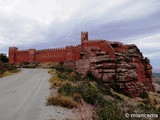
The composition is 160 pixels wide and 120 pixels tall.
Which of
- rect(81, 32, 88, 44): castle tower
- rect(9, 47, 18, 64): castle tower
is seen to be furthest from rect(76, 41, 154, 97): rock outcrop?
rect(9, 47, 18, 64): castle tower

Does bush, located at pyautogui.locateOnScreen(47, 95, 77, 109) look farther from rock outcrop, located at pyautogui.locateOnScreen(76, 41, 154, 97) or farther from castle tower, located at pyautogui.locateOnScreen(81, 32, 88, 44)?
castle tower, located at pyautogui.locateOnScreen(81, 32, 88, 44)

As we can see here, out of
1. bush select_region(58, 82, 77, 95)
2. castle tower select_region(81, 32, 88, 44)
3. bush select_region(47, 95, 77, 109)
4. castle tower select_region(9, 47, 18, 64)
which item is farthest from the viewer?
castle tower select_region(9, 47, 18, 64)

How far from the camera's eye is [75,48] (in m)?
54.0

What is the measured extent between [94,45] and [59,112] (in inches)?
1571

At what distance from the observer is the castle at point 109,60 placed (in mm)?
46656

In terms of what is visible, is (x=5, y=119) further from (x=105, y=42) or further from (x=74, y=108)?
(x=105, y=42)

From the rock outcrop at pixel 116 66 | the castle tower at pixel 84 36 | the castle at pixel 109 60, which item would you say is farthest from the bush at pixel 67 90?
the castle tower at pixel 84 36

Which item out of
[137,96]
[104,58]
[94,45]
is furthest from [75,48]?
[137,96]

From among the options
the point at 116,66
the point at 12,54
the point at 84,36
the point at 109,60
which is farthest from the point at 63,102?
the point at 12,54

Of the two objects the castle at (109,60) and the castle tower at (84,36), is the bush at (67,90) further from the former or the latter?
the castle tower at (84,36)

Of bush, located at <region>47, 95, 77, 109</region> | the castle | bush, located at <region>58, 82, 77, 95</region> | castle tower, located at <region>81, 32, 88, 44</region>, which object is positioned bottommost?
bush, located at <region>47, 95, 77, 109</region>

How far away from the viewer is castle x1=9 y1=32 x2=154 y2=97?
46.7 m

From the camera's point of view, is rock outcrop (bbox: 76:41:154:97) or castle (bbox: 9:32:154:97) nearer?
rock outcrop (bbox: 76:41:154:97)

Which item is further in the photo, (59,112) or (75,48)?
(75,48)
